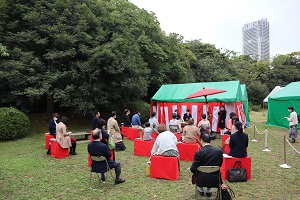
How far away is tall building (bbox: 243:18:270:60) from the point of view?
7775 centimetres

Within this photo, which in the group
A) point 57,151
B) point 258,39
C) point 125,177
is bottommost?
point 125,177

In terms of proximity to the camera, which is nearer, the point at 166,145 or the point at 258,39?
the point at 166,145

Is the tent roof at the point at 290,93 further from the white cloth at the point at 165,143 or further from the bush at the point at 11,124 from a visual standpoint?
the bush at the point at 11,124

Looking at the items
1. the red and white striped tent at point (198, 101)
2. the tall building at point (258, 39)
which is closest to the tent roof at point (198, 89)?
the red and white striped tent at point (198, 101)

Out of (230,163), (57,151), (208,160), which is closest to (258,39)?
(230,163)

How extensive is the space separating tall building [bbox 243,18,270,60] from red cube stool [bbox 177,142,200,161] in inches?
3121

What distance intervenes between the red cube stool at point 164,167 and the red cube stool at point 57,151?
3.99 meters

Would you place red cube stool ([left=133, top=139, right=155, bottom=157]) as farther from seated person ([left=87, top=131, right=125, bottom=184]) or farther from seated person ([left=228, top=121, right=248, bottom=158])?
seated person ([left=228, top=121, right=248, bottom=158])

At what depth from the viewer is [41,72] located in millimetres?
13258

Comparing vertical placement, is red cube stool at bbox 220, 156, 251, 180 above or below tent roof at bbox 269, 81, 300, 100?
below

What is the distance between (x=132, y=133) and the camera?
11945mm

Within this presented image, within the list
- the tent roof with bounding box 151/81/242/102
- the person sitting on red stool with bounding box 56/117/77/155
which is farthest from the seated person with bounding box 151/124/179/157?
the tent roof with bounding box 151/81/242/102

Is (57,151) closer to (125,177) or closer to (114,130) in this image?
(114,130)

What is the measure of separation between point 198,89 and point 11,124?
1051 centimetres
